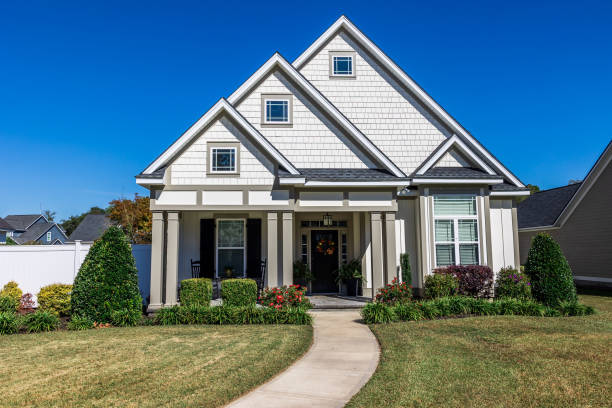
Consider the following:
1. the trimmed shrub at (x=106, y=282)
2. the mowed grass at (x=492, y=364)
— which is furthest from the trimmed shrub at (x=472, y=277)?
the trimmed shrub at (x=106, y=282)

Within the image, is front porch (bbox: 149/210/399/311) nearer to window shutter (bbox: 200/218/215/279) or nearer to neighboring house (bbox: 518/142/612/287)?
window shutter (bbox: 200/218/215/279)

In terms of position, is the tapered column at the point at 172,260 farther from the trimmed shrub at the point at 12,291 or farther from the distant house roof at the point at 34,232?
the distant house roof at the point at 34,232

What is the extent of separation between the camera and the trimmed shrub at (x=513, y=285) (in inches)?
494

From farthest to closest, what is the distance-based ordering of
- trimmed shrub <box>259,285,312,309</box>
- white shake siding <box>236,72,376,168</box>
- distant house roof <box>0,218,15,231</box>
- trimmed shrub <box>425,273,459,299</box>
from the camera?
distant house roof <box>0,218,15,231</box>, white shake siding <box>236,72,376,168</box>, trimmed shrub <box>425,273,459,299</box>, trimmed shrub <box>259,285,312,309</box>

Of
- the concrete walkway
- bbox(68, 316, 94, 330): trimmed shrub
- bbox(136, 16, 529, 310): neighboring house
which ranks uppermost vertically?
bbox(136, 16, 529, 310): neighboring house

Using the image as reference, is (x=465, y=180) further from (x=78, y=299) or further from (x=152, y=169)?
(x=78, y=299)

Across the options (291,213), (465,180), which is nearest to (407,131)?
(465,180)

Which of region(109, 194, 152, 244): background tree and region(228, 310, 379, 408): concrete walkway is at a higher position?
region(109, 194, 152, 244): background tree

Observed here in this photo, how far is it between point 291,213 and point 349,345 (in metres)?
5.40

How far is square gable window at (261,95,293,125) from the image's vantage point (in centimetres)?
1416

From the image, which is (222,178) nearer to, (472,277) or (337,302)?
(337,302)

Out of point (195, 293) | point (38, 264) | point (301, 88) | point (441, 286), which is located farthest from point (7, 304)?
point (441, 286)

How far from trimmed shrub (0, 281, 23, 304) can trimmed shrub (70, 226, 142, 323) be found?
292 centimetres

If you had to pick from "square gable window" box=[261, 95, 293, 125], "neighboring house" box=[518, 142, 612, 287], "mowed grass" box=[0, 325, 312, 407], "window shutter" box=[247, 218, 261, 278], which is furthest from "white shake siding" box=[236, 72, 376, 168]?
"neighboring house" box=[518, 142, 612, 287]
